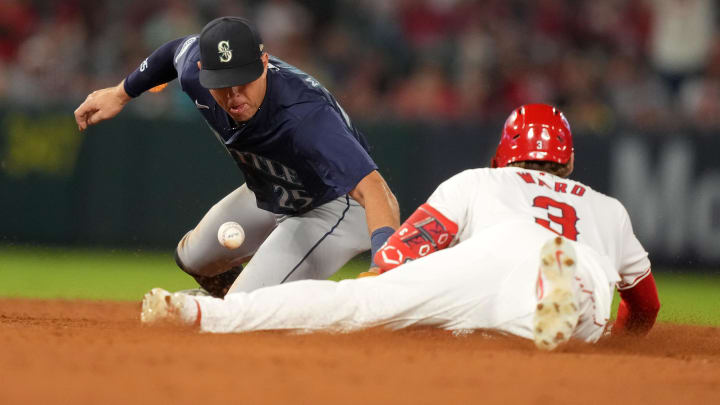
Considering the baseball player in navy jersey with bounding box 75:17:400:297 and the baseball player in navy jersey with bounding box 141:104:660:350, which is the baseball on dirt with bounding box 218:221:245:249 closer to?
the baseball player in navy jersey with bounding box 75:17:400:297

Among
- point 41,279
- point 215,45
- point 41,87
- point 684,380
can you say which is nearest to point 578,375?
point 684,380

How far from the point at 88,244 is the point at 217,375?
28.3ft

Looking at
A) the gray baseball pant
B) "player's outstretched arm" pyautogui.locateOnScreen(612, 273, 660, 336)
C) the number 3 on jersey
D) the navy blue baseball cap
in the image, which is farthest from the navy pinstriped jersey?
"player's outstretched arm" pyautogui.locateOnScreen(612, 273, 660, 336)

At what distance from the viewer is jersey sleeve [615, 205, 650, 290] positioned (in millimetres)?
5012

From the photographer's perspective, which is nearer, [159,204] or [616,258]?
[616,258]

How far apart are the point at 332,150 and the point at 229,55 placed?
699mm

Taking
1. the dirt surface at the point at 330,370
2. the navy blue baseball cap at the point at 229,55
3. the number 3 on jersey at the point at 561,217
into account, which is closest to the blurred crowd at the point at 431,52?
the navy blue baseball cap at the point at 229,55

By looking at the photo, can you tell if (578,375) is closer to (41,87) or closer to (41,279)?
(41,279)

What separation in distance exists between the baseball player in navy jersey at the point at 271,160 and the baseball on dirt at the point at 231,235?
0.14m

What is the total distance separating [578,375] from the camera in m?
3.98

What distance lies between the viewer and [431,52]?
1333 cm

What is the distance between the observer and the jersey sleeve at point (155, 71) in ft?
20.9

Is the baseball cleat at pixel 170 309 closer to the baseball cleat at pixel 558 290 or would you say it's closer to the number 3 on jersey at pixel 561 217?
the baseball cleat at pixel 558 290

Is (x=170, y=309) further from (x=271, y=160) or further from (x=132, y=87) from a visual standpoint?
(x=132, y=87)
